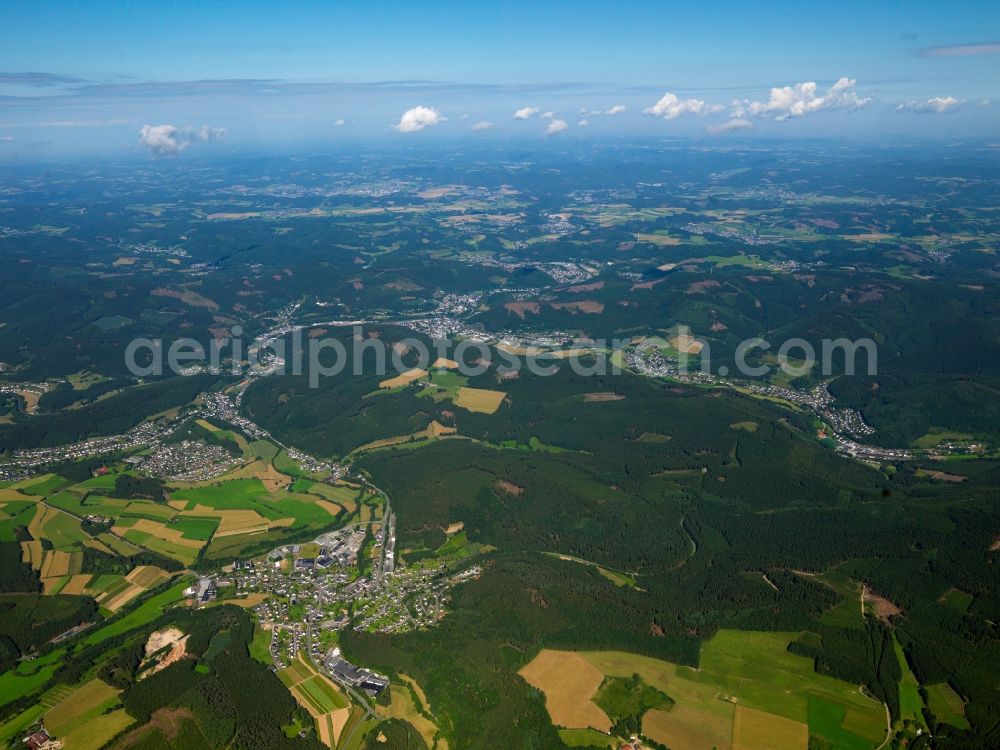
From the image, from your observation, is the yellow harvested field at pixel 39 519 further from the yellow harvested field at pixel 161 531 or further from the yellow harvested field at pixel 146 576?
the yellow harvested field at pixel 146 576

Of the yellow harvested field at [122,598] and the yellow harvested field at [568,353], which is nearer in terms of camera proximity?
the yellow harvested field at [122,598]

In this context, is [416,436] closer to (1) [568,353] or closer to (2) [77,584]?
(1) [568,353]

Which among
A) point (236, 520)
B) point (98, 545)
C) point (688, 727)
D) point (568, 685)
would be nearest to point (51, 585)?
point (98, 545)

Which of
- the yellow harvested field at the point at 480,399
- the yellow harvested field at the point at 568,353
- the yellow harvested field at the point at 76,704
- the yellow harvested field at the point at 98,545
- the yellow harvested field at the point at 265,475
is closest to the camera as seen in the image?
the yellow harvested field at the point at 76,704

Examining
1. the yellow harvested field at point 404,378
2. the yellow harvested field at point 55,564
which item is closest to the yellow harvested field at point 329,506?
the yellow harvested field at point 55,564

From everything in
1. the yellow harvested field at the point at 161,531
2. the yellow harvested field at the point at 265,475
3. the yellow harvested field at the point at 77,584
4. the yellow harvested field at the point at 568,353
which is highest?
the yellow harvested field at the point at 568,353

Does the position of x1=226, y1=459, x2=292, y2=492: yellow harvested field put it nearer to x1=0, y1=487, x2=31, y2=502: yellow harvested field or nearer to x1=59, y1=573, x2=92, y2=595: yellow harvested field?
x1=59, y1=573, x2=92, y2=595: yellow harvested field

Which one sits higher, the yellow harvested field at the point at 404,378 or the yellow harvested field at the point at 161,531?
the yellow harvested field at the point at 404,378
